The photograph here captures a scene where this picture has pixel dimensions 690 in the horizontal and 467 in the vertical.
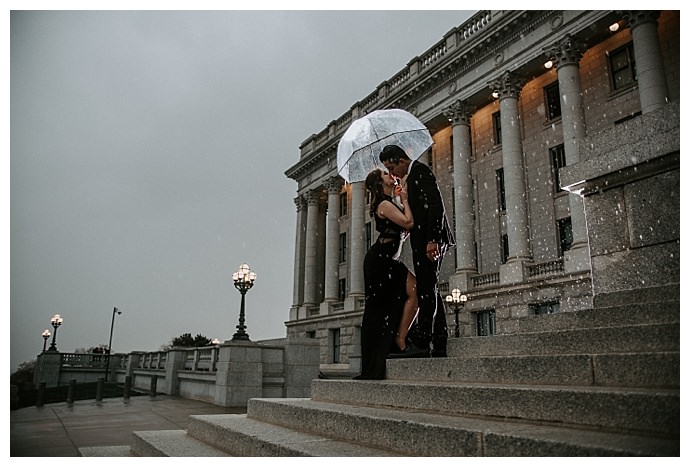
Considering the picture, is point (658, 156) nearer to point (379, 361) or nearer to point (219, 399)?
point (379, 361)

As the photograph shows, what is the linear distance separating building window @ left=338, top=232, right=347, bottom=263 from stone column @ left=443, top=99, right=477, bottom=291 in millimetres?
14683

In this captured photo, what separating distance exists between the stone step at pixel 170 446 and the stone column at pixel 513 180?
20.9 meters

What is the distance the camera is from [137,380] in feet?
96.7

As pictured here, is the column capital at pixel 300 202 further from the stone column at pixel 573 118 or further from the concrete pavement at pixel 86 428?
the concrete pavement at pixel 86 428

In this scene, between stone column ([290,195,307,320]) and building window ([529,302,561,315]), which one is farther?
stone column ([290,195,307,320])

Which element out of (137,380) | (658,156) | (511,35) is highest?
(511,35)

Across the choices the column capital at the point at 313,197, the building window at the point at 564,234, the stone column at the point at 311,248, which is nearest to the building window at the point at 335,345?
the stone column at the point at 311,248

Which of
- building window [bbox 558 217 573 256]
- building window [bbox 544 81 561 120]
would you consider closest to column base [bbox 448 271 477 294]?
building window [bbox 558 217 573 256]

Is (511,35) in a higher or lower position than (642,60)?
higher

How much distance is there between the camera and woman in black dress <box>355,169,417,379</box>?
6059 mm

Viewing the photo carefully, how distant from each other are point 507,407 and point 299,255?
4364cm

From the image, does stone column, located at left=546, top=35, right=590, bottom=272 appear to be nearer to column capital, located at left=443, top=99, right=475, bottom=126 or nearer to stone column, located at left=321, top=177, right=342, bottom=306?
column capital, located at left=443, top=99, right=475, bottom=126

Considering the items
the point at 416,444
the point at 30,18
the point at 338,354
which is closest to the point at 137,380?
the point at 338,354

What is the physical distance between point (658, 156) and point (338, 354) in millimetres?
33996
